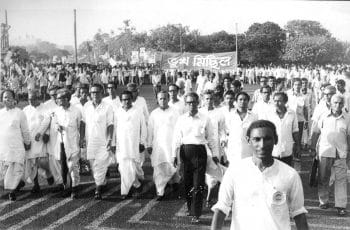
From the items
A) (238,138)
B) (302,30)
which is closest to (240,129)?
(238,138)

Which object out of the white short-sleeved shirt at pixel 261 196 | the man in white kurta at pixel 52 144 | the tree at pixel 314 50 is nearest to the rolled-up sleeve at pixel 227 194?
A: the white short-sleeved shirt at pixel 261 196

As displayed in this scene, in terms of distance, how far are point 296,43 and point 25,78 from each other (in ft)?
87.1

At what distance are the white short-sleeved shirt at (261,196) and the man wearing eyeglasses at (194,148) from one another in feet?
8.89

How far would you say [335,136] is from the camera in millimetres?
5703

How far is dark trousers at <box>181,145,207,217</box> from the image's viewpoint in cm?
546

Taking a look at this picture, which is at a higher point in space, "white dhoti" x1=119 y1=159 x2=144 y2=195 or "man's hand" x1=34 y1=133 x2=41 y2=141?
"man's hand" x1=34 y1=133 x2=41 y2=141

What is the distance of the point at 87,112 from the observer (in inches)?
271

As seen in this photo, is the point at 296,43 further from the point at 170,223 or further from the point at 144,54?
the point at 170,223

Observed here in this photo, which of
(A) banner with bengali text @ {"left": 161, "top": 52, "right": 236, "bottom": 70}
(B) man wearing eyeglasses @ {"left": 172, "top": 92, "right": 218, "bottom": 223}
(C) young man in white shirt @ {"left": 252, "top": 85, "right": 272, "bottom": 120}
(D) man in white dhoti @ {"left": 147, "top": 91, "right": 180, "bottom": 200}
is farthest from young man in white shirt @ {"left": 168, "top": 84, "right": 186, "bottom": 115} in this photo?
(A) banner with bengali text @ {"left": 161, "top": 52, "right": 236, "bottom": 70}

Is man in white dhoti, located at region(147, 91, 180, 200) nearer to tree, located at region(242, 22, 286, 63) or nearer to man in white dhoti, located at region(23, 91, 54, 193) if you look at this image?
man in white dhoti, located at region(23, 91, 54, 193)

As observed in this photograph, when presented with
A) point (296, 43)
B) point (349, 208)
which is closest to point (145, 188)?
point (349, 208)

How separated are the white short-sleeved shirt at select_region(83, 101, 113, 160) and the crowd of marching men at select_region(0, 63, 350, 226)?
1 centimetres

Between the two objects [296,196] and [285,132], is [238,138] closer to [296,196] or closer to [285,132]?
[285,132]

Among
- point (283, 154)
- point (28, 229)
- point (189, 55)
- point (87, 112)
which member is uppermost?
point (189, 55)
